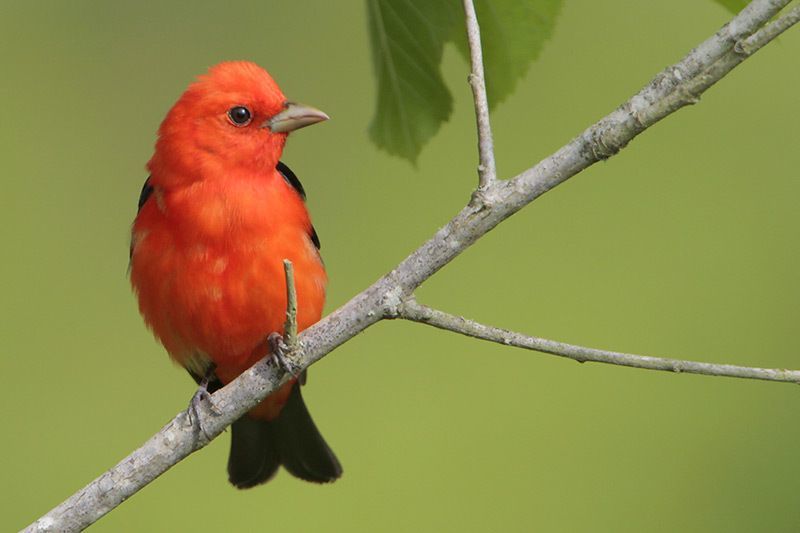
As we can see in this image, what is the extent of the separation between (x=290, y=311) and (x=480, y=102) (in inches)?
20.1

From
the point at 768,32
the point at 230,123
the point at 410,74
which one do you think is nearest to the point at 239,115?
the point at 230,123

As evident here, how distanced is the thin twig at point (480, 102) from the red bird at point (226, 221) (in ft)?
2.42

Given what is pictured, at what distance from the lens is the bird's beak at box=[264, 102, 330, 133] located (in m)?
2.83

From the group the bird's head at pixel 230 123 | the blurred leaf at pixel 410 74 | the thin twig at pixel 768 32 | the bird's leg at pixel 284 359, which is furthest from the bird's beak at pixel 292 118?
the thin twig at pixel 768 32

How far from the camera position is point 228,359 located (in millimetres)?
3164

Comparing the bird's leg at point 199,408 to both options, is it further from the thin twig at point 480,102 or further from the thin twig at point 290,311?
the thin twig at point 480,102

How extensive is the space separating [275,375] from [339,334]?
8.8 inches

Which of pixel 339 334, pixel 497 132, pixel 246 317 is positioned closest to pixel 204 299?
pixel 246 317

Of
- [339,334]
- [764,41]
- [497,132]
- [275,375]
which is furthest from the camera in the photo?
[497,132]

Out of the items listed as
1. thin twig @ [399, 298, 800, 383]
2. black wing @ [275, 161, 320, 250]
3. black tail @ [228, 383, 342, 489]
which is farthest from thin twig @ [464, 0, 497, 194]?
black tail @ [228, 383, 342, 489]

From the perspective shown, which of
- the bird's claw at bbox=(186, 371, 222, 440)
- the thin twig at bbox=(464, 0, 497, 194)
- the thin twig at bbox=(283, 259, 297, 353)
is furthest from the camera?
the bird's claw at bbox=(186, 371, 222, 440)

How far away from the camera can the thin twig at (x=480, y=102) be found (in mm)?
2098

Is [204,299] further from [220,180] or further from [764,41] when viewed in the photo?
[764,41]

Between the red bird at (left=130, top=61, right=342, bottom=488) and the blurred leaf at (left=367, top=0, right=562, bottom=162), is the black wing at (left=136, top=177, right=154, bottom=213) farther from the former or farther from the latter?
the blurred leaf at (left=367, top=0, right=562, bottom=162)
